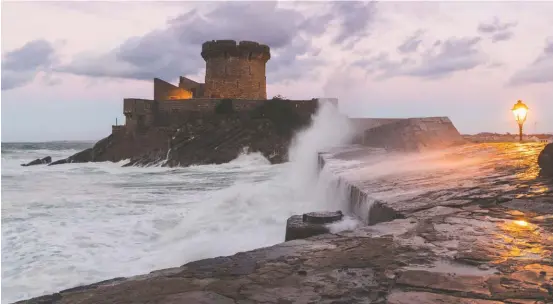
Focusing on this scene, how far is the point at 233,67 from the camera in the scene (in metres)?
32.0

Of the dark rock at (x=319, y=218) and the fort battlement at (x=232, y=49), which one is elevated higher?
the fort battlement at (x=232, y=49)

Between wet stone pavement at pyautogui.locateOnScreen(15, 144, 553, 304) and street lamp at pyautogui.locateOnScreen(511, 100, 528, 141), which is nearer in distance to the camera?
wet stone pavement at pyautogui.locateOnScreen(15, 144, 553, 304)

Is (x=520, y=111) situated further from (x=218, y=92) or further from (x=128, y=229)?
(x=218, y=92)

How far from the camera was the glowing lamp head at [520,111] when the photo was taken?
1335cm

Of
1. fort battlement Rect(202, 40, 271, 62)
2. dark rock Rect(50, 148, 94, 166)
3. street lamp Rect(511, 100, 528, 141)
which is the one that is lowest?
A: dark rock Rect(50, 148, 94, 166)

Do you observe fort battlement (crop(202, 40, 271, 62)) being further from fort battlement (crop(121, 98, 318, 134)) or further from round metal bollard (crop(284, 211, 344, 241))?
round metal bollard (crop(284, 211, 344, 241))

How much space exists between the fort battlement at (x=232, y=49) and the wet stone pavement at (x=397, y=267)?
28694 mm

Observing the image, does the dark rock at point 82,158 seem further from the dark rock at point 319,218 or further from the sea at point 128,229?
the dark rock at point 319,218

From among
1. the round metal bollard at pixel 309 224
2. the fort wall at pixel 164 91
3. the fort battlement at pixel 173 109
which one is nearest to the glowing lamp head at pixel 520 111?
the round metal bollard at pixel 309 224

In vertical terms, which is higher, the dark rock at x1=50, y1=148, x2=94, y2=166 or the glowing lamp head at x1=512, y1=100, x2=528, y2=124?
the glowing lamp head at x1=512, y1=100, x2=528, y2=124

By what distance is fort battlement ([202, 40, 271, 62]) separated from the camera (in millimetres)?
31359

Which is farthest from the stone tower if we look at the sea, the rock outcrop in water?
the sea

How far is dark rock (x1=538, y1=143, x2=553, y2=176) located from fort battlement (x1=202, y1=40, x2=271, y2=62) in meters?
28.0

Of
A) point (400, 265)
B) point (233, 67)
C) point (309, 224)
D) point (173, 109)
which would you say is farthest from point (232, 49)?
point (400, 265)
